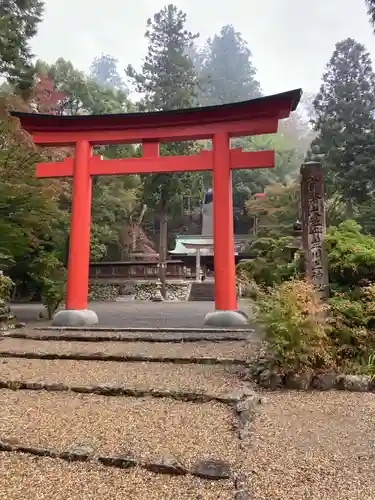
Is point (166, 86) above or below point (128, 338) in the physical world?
above

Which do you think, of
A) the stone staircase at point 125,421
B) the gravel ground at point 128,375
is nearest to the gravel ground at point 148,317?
the gravel ground at point 128,375

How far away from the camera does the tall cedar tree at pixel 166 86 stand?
Answer: 21344 millimetres

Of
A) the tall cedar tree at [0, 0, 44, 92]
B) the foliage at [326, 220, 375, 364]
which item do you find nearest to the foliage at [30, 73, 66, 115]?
the tall cedar tree at [0, 0, 44, 92]

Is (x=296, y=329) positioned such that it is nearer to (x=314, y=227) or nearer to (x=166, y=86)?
(x=314, y=227)

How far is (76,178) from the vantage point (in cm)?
912

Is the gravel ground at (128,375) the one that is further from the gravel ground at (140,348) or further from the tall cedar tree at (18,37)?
the tall cedar tree at (18,37)

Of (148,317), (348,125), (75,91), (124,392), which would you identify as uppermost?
(75,91)

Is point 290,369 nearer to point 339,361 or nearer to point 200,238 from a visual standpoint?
point 339,361

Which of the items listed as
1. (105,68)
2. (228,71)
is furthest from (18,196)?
(105,68)

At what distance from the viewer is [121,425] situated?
328 centimetres

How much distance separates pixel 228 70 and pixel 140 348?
59.0 meters

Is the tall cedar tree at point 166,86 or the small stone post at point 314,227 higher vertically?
the tall cedar tree at point 166,86

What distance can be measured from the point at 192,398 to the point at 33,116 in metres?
7.68

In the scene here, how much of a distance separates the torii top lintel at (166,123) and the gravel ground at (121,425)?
648cm
